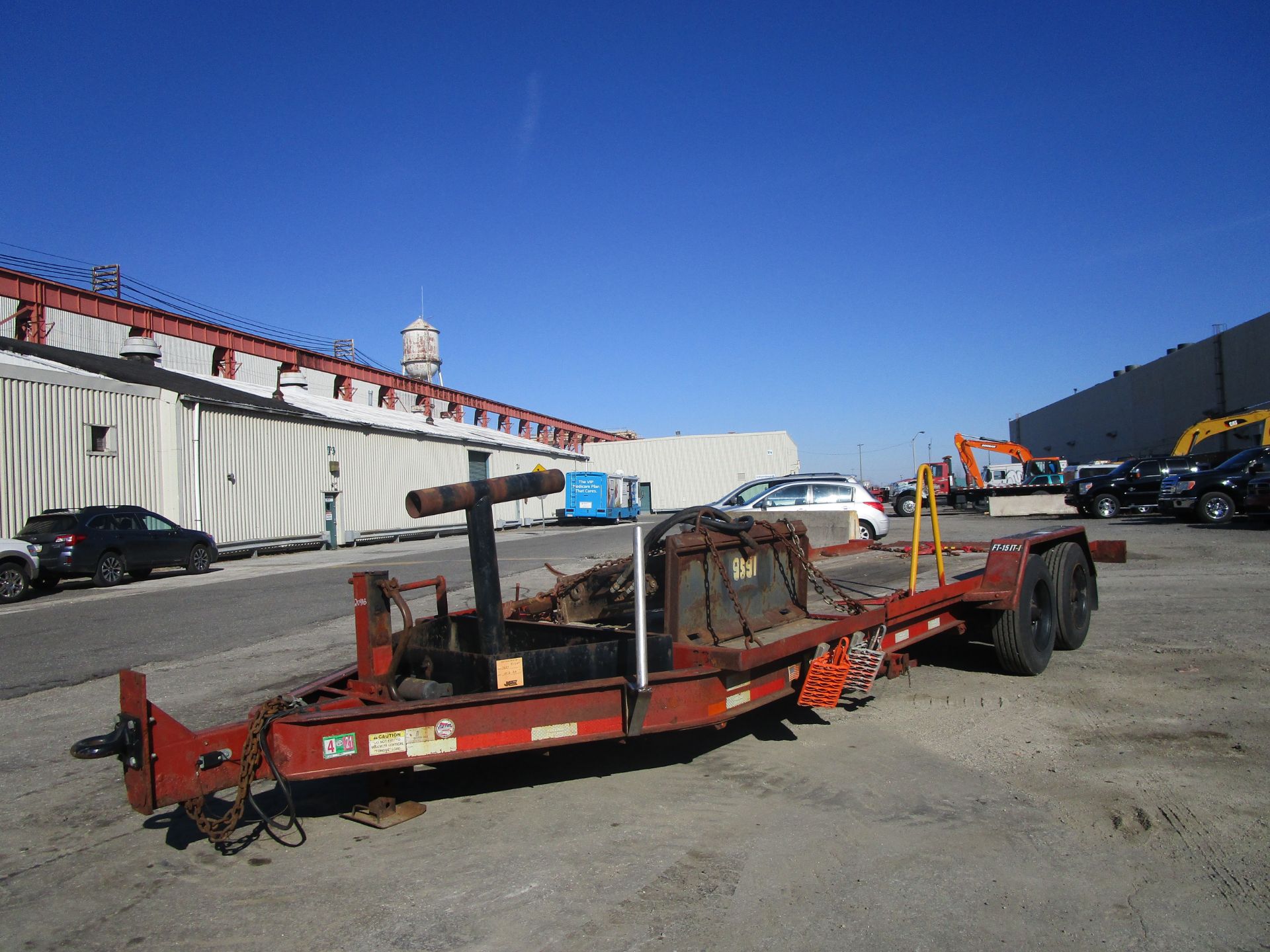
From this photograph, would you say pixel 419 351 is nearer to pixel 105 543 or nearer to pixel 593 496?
pixel 593 496

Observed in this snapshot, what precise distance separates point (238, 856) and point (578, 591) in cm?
269

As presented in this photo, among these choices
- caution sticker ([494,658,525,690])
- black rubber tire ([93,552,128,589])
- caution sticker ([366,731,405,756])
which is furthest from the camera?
black rubber tire ([93,552,128,589])

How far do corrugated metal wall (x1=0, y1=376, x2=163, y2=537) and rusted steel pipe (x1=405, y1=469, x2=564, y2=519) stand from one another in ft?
62.6

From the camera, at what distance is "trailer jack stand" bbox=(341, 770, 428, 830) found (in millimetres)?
4242

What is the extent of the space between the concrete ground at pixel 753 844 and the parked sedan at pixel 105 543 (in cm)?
1144

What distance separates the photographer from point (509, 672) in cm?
447

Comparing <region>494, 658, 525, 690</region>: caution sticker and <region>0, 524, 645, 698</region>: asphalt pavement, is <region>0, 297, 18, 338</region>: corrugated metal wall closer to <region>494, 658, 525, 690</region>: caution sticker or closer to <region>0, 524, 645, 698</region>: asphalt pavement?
<region>0, 524, 645, 698</region>: asphalt pavement

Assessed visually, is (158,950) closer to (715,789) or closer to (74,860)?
(74,860)

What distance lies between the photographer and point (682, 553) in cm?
486

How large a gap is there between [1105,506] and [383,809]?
2788 centimetres

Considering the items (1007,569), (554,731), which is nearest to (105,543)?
(554,731)

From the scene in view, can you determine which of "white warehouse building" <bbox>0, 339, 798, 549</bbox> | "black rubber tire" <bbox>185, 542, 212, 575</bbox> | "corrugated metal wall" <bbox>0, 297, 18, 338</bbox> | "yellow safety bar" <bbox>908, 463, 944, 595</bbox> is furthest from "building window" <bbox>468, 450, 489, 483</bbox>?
"yellow safety bar" <bbox>908, 463, 944, 595</bbox>

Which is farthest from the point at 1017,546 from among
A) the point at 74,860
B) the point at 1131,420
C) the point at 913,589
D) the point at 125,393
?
the point at 1131,420

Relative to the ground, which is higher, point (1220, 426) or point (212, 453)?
point (212, 453)
